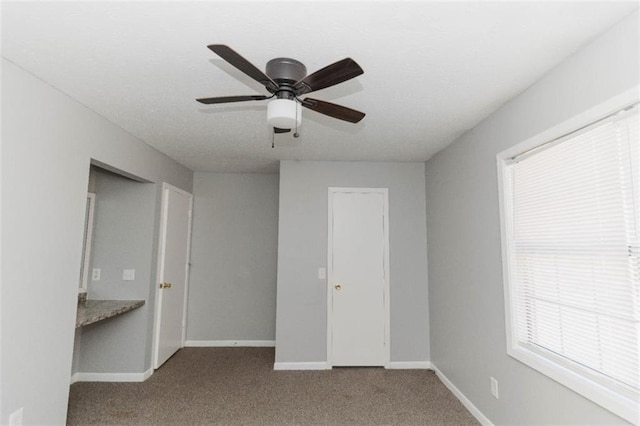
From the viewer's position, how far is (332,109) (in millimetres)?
1832

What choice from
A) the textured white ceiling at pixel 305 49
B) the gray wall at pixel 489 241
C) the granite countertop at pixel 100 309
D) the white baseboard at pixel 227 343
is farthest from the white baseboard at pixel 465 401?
the granite countertop at pixel 100 309

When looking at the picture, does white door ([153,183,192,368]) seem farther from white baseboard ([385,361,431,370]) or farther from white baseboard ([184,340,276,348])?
white baseboard ([385,361,431,370])

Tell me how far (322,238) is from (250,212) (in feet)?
4.67

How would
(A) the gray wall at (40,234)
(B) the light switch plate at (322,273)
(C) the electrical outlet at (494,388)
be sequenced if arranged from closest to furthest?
(A) the gray wall at (40,234)
(C) the electrical outlet at (494,388)
(B) the light switch plate at (322,273)

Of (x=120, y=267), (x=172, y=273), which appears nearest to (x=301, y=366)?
(x=172, y=273)

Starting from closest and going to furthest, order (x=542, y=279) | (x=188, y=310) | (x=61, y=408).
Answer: (x=542, y=279)
(x=61, y=408)
(x=188, y=310)

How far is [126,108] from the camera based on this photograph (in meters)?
2.58

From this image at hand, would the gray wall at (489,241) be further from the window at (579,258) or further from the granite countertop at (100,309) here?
the granite countertop at (100,309)

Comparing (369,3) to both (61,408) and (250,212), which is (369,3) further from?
(250,212)

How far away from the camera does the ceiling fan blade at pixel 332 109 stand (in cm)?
177

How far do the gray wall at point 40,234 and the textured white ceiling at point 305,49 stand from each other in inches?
8.1

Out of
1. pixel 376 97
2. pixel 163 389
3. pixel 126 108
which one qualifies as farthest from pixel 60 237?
pixel 376 97

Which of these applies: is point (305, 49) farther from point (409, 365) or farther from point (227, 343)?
point (227, 343)

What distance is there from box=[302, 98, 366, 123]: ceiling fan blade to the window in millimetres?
1211
